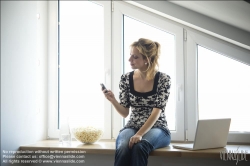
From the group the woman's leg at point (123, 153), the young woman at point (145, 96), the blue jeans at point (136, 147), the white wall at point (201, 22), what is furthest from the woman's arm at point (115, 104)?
the white wall at point (201, 22)

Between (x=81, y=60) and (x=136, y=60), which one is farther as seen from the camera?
(x=81, y=60)

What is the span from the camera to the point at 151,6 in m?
2.88

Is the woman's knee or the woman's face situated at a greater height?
the woman's face

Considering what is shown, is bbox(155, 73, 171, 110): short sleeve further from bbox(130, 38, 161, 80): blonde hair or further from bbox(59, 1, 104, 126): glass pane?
bbox(59, 1, 104, 126): glass pane

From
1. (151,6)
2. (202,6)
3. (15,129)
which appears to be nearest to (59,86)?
(15,129)

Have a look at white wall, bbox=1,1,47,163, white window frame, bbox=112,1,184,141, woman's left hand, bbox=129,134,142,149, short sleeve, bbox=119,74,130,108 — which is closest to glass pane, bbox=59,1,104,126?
white window frame, bbox=112,1,184,141

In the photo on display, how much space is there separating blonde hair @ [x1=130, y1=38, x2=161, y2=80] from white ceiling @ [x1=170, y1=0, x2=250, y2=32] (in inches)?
15.6

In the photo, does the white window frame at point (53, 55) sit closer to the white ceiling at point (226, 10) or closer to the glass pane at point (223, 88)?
the white ceiling at point (226, 10)

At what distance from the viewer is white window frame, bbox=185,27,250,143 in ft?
9.41

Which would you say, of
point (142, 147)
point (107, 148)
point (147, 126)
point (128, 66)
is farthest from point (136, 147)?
point (128, 66)

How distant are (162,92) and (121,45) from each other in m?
0.67

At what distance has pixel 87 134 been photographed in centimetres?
280

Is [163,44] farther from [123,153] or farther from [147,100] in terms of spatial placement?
[123,153]

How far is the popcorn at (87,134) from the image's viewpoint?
281 centimetres
